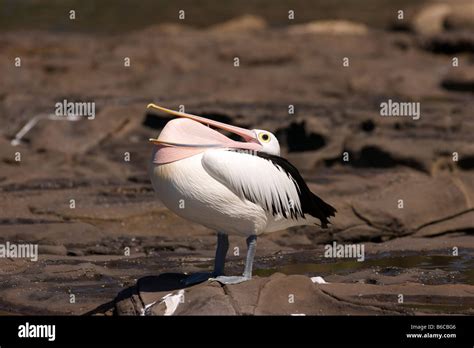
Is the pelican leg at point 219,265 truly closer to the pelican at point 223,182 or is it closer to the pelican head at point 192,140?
the pelican at point 223,182

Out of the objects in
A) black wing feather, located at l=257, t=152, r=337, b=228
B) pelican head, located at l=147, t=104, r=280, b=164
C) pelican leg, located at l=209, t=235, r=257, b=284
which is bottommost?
pelican leg, located at l=209, t=235, r=257, b=284

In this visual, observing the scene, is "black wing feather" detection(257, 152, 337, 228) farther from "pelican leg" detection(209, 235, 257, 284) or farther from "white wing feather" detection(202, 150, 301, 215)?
"pelican leg" detection(209, 235, 257, 284)

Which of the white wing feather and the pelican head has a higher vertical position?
the pelican head

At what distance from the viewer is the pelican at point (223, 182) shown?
730 centimetres

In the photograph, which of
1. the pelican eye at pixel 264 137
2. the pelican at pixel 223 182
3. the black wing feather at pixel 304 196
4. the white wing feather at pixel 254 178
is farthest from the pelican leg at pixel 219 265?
the pelican eye at pixel 264 137

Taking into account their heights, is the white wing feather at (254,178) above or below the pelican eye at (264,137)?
below

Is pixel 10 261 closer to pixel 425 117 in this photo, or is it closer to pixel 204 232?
pixel 204 232

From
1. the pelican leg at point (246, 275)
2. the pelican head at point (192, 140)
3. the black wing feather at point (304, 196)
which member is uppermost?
the pelican head at point (192, 140)

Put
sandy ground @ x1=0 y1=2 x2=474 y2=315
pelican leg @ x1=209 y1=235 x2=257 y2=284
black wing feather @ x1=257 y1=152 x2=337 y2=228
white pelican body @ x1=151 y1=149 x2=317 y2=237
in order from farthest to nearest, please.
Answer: sandy ground @ x1=0 y1=2 x2=474 y2=315 → black wing feather @ x1=257 y1=152 x2=337 y2=228 → pelican leg @ x1=209 y1=235 x2=257 y2=284 → white pelican body @ x1=151 y1=149 x2=317 y2=237

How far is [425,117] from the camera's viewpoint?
52.8ft

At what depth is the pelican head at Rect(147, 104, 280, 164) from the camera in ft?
24.1

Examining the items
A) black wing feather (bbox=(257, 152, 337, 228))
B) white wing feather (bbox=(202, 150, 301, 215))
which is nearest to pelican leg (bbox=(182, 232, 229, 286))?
white wing feather (bbox=(202, 150, 301, 215))

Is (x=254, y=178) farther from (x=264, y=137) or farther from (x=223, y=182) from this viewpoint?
(x=264, y=137)

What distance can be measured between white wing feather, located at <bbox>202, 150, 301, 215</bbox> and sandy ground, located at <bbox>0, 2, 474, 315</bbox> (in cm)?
55
